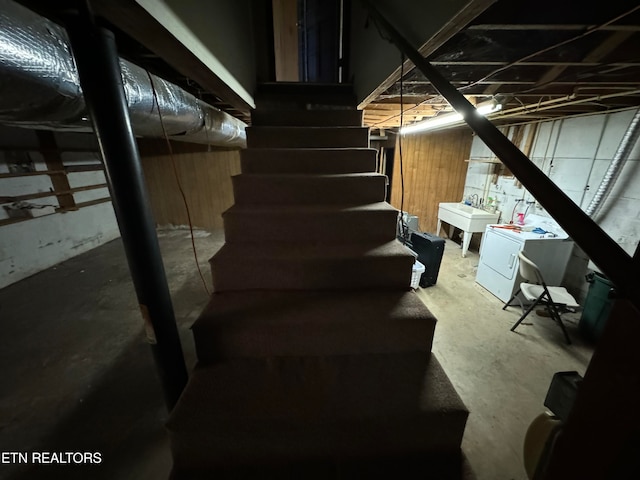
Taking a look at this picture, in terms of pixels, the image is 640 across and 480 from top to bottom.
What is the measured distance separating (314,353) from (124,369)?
1927mm

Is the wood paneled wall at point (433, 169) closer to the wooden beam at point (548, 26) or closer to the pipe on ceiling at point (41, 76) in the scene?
the wooden beam at point (548, 26)

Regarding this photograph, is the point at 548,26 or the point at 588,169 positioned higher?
the point at 548,26

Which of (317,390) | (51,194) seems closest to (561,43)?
(317,390)

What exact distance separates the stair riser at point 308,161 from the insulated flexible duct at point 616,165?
287 centimetres

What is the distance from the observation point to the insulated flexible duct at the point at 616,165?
2479 millimetres

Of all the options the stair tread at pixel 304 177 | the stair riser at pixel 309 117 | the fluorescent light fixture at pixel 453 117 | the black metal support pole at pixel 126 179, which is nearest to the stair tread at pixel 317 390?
the black metal support pole at pixel 126 179

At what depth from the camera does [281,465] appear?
0.93m

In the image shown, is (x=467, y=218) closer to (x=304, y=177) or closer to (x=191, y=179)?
(x=304, y=177)

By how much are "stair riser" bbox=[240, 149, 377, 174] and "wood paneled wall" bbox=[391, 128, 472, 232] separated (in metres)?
3.93

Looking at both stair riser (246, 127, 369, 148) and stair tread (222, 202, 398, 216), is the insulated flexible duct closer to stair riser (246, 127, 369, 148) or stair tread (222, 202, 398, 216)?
stair riser (246, 127, 369, 148)

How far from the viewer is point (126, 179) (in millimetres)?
903

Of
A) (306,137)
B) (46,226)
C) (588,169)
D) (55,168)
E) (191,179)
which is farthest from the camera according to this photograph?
(191,179)

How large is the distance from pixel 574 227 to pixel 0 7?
5.32ft

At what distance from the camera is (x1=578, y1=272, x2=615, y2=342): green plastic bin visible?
248cm
